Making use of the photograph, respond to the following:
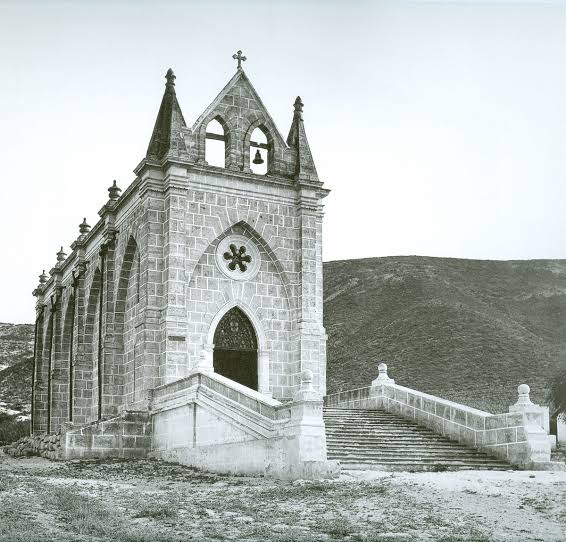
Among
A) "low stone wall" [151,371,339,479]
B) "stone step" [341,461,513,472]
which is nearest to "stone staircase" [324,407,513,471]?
"stone step" [341,461,513,472]

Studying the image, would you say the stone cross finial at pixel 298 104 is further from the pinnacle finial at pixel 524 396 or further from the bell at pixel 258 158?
the pinnacle finial at pixel 524 396

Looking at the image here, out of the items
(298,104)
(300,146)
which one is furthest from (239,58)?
(300,146)

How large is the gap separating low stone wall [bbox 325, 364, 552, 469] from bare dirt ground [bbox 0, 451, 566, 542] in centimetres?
151

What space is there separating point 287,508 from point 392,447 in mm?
7162

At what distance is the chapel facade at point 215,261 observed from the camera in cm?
2353

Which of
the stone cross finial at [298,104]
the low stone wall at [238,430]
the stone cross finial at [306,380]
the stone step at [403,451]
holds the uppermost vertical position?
the stone cross finial at [298,104]

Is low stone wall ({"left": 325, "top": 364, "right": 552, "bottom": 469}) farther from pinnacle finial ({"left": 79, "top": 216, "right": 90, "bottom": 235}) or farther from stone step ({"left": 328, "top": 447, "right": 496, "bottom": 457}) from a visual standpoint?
Answer: pinnacle finial ({"left": 79, "top": 216, "right": 90, "bottom": 235})

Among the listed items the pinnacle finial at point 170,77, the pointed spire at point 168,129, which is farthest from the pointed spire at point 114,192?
the pinnacle finial at point 170,77

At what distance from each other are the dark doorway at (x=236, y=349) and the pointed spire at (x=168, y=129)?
483 cm

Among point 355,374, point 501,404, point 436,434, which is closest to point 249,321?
point 436,434

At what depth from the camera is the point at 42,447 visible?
75.4 feet

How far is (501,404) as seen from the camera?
41.7 m

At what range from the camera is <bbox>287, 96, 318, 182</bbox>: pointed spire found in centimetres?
2622

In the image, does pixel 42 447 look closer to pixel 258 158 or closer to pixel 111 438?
pixel 111 438
